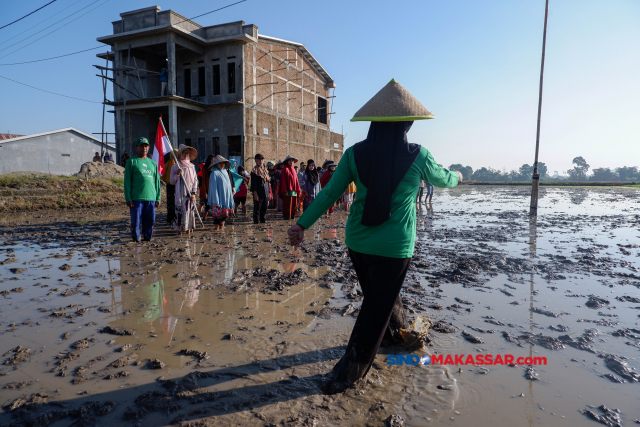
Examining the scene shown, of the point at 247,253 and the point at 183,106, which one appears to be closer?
the point at 247,253

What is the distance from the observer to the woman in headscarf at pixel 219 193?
8.44 metres

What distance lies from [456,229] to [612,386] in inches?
272

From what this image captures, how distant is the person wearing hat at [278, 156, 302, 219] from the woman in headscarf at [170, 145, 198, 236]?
3.05 m

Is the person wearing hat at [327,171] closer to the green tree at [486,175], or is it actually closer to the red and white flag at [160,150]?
the red and white flag at [160,150]

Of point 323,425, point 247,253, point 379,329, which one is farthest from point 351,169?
point 247,253

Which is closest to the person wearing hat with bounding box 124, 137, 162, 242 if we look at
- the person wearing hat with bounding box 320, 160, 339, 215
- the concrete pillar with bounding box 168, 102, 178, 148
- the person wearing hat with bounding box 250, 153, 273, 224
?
the person wearing hat with bounding box 250, 153, 273, 224

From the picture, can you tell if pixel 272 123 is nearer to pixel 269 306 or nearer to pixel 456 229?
pixel 456 229

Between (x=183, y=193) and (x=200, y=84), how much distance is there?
17.4 meters

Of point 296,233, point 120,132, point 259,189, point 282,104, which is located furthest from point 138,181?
point 282,104

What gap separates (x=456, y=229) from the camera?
916cm

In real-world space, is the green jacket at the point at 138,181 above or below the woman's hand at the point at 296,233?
above

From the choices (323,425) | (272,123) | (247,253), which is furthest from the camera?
(272,123)

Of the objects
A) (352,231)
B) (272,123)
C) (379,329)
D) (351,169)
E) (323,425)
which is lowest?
(323,425)

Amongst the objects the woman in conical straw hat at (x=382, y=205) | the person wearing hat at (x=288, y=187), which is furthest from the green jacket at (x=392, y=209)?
the person wearing hat at (x=288, y=187)
